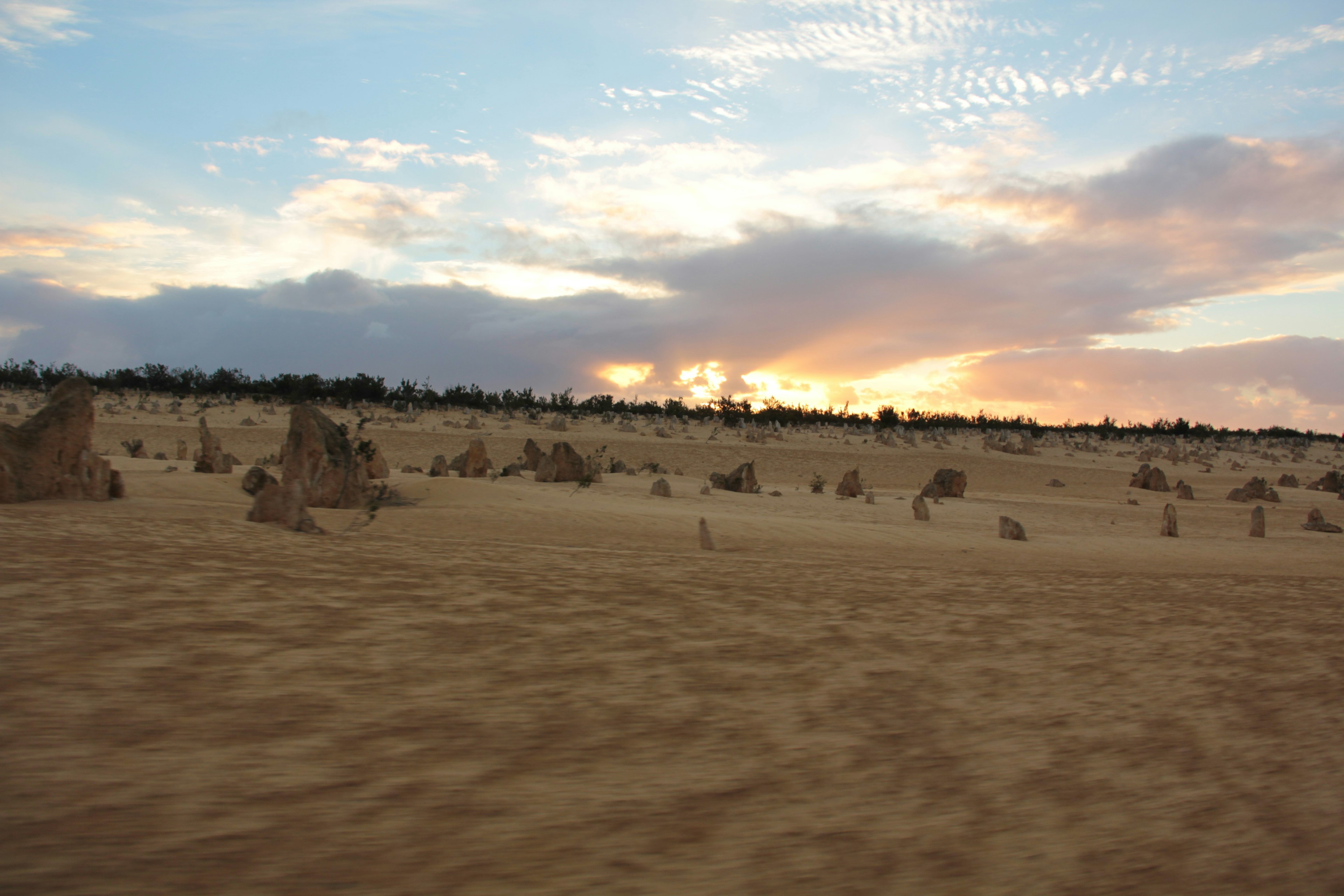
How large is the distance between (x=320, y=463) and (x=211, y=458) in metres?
4.50

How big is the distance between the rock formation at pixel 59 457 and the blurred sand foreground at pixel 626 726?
1.81 m

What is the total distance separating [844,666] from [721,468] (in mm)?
22515

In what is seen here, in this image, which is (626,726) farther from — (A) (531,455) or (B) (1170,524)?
(A) (531,455)

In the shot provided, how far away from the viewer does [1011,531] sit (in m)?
10.7

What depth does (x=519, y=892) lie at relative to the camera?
1.72m

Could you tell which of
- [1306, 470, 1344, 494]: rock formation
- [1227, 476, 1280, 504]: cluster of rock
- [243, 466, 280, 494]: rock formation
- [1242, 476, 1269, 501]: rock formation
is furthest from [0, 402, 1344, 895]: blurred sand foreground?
[1306, 470, 1344, 494]: rock formation

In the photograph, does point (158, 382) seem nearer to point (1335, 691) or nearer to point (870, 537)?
point (870, 537)

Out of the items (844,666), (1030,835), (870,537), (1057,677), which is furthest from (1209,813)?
(870,537)

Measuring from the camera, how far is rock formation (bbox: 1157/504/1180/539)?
A: 472 inches

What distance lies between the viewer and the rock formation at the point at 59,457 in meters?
6.79

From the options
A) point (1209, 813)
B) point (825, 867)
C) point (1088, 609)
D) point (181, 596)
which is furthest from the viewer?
point (1088, 609)

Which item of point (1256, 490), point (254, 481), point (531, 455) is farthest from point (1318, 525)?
point (254, 481)

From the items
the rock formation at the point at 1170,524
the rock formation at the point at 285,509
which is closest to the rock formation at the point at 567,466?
the rock formation at the point at 285,509

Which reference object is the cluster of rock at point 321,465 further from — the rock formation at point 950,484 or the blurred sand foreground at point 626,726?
the rock formation at point 950,484
